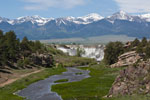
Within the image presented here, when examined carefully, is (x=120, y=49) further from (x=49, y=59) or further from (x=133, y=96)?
(x=133, y=96)

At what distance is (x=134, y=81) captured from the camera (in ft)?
196

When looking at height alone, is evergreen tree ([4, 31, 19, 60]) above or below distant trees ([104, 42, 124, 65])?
above

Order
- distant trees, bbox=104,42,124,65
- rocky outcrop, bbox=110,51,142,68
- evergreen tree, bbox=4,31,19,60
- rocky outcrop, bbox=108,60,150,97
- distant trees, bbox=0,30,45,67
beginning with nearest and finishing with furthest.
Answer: rocky outcrop, bbox=108,60,150,97 < distant trees, bbox=0,30,45,67 < rocky outcrop, bbox=110,51,142,68 < evergreen tree, bbox=4,31,19,60 < distant trees, bbox=104,42,124,65

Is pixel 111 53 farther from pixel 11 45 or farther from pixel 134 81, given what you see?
pixel 134 81

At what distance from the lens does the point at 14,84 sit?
8962cm

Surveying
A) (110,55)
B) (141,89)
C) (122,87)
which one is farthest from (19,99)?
(110,55)

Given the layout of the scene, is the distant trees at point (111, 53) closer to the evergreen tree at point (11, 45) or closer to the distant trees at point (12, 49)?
the distant trees at point (12, 49)

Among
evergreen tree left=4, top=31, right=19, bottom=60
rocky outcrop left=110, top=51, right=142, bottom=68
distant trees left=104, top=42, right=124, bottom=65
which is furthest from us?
distant trees left=104, top=42, right=124, bottom=65

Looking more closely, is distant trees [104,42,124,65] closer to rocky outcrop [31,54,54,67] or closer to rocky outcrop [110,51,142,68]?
rocky outcrop [110,51,142,68]

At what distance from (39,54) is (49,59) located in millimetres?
9052

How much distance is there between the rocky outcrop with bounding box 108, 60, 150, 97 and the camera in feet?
189

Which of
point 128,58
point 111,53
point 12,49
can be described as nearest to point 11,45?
point 12,49

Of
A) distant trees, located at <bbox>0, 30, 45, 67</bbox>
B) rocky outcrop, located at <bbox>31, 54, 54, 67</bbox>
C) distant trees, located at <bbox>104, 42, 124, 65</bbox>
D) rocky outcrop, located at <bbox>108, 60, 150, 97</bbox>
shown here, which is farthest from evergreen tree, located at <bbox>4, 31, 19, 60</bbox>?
rocky outcrop, located at <bbox>108, 60, 150, 97</bbox>

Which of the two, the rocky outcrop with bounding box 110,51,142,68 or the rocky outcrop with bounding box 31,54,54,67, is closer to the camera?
the rocky outcrop with bounding box 110,51,142,68
